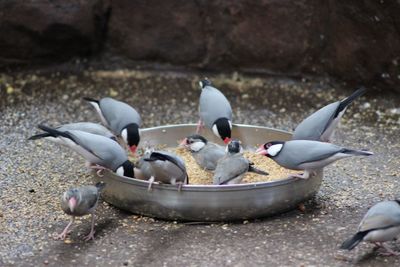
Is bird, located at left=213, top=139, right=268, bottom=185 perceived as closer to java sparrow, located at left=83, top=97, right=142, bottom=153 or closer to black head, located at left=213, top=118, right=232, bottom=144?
black head, located at left=213, top=118, right=232, bottom=144

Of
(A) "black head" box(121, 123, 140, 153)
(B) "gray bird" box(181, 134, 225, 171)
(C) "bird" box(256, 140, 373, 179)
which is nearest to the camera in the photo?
(C) "bird" box(256, 140, 373, 179)

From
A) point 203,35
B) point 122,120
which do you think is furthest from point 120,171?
point 203,35

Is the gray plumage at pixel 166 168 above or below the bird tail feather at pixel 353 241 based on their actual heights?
above

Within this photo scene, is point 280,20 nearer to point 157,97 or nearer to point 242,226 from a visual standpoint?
point 157,97

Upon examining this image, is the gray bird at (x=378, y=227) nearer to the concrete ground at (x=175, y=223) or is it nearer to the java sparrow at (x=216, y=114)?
the concrete ground at (x=175, y=223)

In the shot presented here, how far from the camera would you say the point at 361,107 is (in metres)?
5.33

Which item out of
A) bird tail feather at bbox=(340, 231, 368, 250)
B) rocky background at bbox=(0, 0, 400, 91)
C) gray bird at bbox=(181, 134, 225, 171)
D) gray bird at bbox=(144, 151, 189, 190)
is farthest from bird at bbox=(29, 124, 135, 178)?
rocky background at bbox=(0, 0, 400, 91)

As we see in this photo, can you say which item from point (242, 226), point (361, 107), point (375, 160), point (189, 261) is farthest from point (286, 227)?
point (361, 107)

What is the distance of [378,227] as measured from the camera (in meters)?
3.23

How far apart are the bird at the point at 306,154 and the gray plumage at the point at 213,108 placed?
588 mm

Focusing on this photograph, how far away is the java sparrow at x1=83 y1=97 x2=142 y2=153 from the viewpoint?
4.34 meters

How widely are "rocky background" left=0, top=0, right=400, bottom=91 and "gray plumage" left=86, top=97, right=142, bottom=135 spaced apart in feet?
4.60

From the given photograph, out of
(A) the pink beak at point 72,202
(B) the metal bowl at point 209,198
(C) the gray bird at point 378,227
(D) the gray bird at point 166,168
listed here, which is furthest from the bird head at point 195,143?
(C) the gray bird at point 378,227

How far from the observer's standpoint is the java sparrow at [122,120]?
14.2 ft
